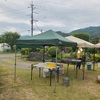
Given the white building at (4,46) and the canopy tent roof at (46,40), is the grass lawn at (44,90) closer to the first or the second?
the canopy tent roof at (46,40)

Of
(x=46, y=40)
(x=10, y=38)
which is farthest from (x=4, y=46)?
(x=46, y=40)

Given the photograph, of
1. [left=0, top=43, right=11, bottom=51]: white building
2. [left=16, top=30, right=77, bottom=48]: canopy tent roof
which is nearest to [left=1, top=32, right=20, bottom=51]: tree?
[left=0, top=43, right=11, bottom=51]: white building

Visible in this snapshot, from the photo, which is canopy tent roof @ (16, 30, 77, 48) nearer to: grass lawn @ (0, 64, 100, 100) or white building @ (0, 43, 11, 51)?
grass lawn @ (0, 64, 100, 100)

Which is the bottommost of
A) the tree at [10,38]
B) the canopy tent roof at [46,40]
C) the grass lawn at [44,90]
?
the grass lawn at [44,90]

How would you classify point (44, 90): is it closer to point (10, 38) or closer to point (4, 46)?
point (10, 38)

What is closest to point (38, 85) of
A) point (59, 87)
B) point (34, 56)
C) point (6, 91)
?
point (59, 87)

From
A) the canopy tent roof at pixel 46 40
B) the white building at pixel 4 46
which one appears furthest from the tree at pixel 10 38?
the canopy tent roof at pixel 46 40

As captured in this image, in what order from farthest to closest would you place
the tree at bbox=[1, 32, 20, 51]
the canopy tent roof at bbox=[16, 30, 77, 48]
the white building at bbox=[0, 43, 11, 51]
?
the white building at bbox=[0, 43, 11, 51]
the tree at bbox=[1, 32, 20, 51]
the canopy tent roof at bbox=[16, 30, 77, 48]

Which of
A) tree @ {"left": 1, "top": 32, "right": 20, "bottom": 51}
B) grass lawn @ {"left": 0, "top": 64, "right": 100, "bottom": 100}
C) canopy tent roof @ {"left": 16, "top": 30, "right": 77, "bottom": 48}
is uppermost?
tree @ {"left": 1, "top": 32, "right": 20, "bottom": 51}

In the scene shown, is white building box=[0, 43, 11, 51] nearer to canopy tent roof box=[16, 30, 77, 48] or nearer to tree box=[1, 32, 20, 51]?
tree box=[1, 32, 20, 51]

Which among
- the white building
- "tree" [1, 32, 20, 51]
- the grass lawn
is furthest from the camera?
the white building

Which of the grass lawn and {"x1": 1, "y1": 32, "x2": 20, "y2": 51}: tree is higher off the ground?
{"x1": 1, "y1": 32, "x2": 20, "y2": 51}: tree

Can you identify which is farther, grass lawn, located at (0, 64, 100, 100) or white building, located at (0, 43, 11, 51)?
white building, located at (0, 43, 11, 51)

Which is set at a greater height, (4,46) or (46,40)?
(4,46)
